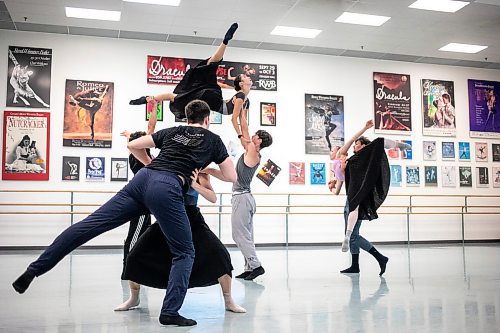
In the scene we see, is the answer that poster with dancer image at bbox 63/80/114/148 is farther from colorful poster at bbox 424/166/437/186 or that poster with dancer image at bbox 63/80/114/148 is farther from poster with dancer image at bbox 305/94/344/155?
colorful poster at bbox 424/166/437/186

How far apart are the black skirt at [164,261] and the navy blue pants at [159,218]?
0.81 ft

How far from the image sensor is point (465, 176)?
11.4 meters

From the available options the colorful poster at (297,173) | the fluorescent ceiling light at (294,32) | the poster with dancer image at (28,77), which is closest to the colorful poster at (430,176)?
the colorful poster at (297,173)

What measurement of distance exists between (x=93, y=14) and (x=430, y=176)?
308 inches

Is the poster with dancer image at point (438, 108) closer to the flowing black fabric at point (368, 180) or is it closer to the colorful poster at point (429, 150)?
the colorful poster at point (429, 150)

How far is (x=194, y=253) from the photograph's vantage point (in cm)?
300

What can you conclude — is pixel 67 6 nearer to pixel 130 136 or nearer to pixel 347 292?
pixel 130 136

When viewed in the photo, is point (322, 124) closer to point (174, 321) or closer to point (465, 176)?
point (465, 176)

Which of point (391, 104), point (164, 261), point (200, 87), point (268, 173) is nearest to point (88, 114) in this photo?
point (268, 173)

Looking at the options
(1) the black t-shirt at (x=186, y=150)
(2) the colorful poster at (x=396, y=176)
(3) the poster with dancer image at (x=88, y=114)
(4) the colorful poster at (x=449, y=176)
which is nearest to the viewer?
(1) the black t-shirt at (x=186, y=150)

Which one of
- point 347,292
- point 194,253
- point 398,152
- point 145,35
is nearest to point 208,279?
point 194,253

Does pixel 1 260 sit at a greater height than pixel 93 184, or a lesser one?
lesser

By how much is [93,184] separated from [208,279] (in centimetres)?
673

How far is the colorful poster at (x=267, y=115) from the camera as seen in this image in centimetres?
1031
